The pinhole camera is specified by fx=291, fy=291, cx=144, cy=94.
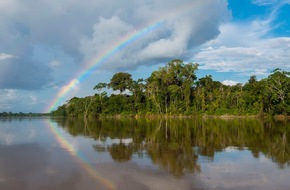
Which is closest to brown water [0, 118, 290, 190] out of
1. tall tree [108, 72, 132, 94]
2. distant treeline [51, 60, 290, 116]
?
distant treeline [51, 60, 290, 116]

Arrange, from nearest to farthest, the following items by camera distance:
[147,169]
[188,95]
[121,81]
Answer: [147,169], [188,95], [121,81]

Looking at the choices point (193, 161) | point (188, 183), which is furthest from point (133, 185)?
point (193, 161)

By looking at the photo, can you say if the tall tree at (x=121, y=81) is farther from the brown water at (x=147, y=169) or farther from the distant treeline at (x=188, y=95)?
the brown water at (x=147, y=169)

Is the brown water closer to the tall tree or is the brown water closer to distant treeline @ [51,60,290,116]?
distant treeline @ [51,60,290,116]

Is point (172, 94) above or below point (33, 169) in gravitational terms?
above

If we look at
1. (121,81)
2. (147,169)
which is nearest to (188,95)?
(121,81)

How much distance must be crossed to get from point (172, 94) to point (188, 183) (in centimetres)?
7593

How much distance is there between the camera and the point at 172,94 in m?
83.6

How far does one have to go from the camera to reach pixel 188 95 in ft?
270

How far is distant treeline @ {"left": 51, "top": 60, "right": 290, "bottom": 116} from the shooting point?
65000 mm

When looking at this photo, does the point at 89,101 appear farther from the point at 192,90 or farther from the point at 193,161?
the point at 193,161

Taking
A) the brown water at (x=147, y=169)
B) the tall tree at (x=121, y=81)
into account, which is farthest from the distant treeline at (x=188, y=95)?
the brown water at (x=147, y=169)

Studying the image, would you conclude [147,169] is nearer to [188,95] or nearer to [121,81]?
[188,95]

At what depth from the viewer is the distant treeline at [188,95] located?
65000 millimetres
